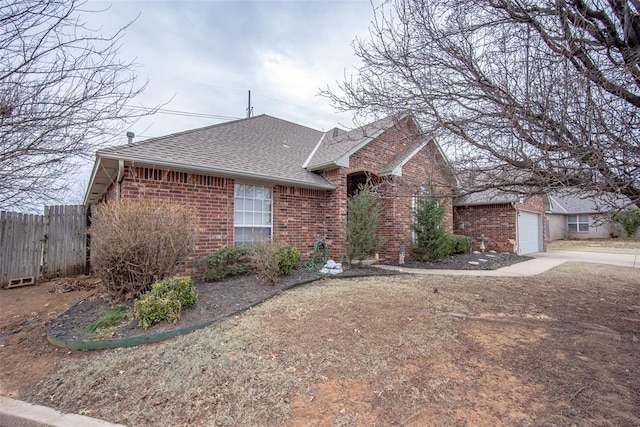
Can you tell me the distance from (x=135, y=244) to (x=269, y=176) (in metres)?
4.06

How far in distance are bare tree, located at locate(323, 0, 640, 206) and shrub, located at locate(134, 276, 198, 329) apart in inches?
156

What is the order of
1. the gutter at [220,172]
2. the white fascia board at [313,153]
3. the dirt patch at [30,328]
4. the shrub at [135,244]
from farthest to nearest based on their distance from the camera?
the white fascia board at [313,153], the gutter at [220,172], the shrub at [135,244], the dirt patch at [30,328]

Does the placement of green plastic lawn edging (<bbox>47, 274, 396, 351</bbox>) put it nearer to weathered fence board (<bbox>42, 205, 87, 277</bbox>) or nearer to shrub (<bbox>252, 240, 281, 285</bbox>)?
shrub (<bbox>252, 240, 281, 285</bbox>)

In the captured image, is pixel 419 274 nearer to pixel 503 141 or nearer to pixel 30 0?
pixel 503 141

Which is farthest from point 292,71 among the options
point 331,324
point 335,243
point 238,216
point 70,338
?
point 70,338

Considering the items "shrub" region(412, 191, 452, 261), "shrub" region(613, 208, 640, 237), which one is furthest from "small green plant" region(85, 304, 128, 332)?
"shrub" region(613, 208, 640, 237)

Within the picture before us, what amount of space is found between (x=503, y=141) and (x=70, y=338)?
6656 millimetres

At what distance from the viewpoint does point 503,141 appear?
14.2 ft

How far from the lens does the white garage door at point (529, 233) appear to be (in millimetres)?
15570

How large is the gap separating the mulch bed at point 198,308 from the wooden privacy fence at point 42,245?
4450 millimetres

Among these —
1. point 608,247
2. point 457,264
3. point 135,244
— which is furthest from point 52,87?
point 608,247

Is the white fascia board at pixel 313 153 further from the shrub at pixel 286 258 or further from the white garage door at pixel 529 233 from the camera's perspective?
the white garage door at pixel 529 233

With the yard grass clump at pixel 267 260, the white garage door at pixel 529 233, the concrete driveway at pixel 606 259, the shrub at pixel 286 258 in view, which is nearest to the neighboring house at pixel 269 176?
the shrub at pixel 286 258

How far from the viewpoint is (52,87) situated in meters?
3.54
